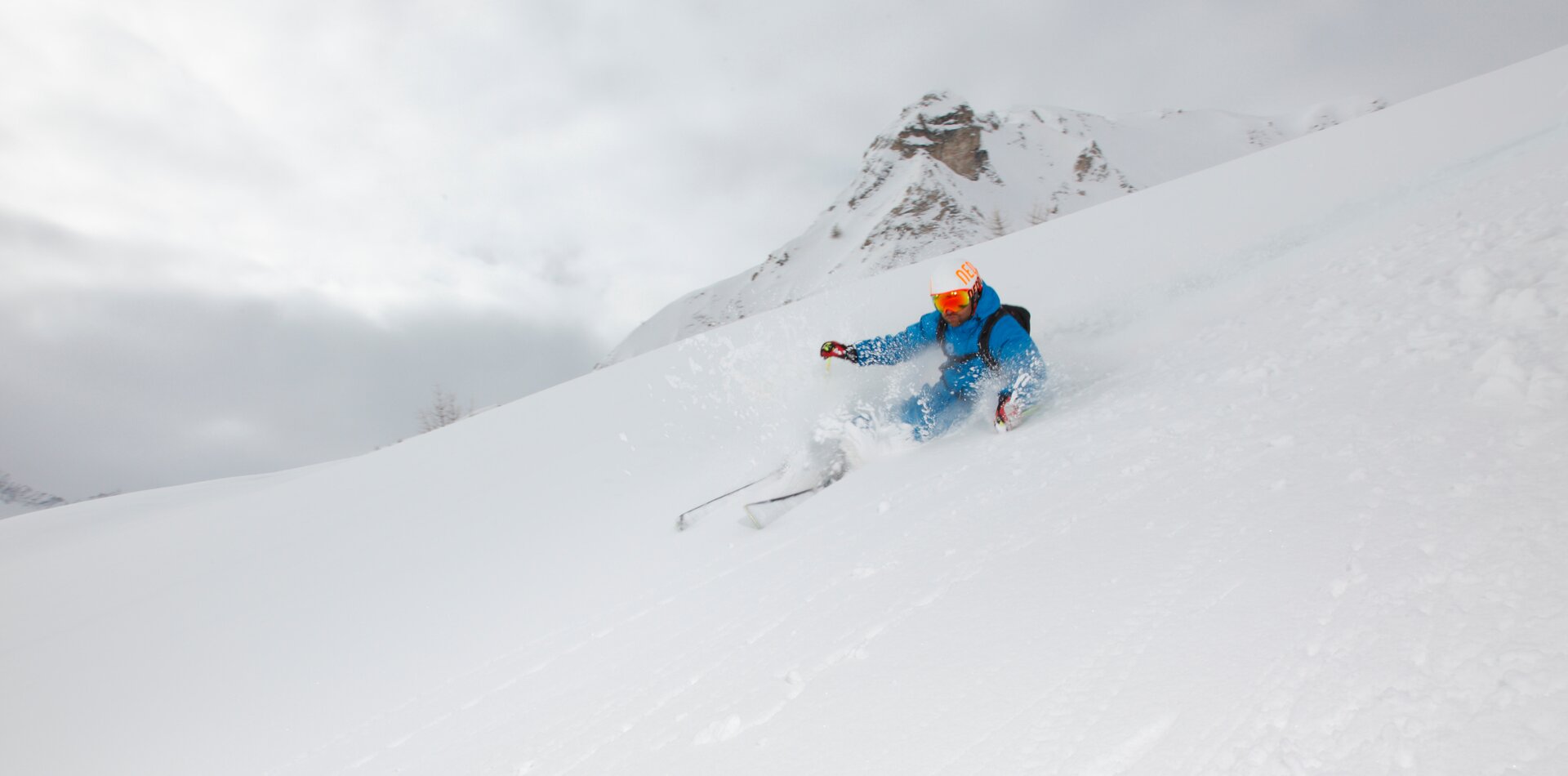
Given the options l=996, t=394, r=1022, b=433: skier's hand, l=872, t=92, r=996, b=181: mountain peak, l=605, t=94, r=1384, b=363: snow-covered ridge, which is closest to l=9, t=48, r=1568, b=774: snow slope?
l=996, t=394, r=1022, b=433: skier's hand

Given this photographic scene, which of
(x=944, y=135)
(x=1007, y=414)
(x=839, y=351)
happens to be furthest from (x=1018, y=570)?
(x=944, y=135)

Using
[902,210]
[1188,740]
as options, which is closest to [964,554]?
[1188,740]

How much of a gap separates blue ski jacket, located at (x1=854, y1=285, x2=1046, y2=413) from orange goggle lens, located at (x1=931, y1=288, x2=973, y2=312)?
12cm

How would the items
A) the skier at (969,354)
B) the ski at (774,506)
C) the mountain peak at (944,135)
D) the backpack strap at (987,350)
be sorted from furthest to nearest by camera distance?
the mountain peak at (944,135), the backpack strap at (987,350), the skier at (969,354), the ski at (774,506)

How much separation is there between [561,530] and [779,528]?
6.47ft

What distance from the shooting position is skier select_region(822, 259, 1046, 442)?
12.1 feet

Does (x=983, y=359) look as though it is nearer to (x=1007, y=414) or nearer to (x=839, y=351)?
(x=1007, y=414)

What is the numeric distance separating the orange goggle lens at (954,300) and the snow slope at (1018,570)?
83 cm

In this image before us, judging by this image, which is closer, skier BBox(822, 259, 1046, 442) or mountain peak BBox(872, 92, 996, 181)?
skier BBox(822, 259, 1046, 442)

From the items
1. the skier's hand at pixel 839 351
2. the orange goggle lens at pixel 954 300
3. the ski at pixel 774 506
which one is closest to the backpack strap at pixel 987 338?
the orange goggle lens at pixel 954 300

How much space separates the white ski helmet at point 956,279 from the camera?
12.5 feet

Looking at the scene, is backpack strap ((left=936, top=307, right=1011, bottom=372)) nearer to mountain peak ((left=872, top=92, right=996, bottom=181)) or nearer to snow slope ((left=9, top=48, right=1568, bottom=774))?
snow slope ((left=9, top=48, right=1568, bottom=774))

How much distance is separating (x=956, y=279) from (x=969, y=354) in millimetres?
493

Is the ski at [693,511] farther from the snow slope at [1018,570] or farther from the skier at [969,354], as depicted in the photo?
the skier at [969,354]
